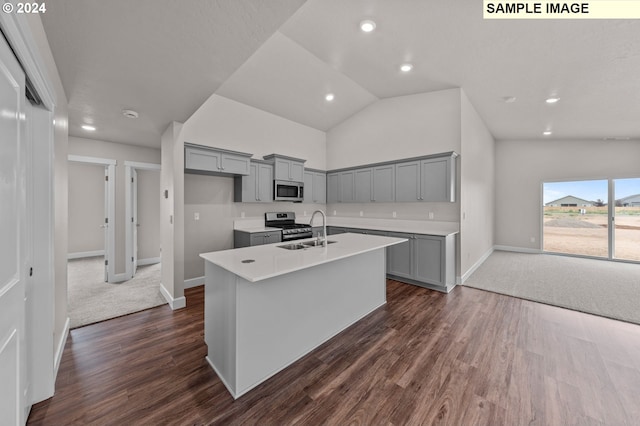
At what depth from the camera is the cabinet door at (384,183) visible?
490cm

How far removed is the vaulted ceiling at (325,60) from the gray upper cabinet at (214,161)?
1.79 ft

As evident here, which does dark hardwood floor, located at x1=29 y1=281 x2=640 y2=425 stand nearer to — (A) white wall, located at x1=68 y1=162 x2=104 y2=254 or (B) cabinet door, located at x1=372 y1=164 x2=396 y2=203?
(B) cabinet door, located at x1=372 y1=164 x2=396 y2=203

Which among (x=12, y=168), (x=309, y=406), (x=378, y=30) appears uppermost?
(x=378, y=30)

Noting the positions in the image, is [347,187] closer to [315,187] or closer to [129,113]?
[315,187]

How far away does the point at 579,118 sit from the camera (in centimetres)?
461

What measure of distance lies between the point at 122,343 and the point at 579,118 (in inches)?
308

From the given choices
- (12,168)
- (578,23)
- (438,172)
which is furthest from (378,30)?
(12,168)

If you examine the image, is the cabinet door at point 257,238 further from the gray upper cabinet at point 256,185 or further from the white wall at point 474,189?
the white wall at point 474,189

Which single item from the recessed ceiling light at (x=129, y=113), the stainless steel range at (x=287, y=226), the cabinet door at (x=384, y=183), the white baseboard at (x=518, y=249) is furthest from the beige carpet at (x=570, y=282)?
the recessed ceiling light at (x=129, y=113)

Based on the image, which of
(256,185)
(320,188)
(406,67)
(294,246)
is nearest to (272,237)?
(256,185)

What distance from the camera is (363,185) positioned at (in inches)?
214

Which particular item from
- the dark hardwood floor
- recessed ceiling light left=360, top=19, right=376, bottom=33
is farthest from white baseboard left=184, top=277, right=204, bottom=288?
recessed ceiling light left=360, top=19, right=376, bottom=33

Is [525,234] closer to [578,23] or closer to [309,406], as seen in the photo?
[578,23]

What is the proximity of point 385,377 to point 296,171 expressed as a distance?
13.4ft
